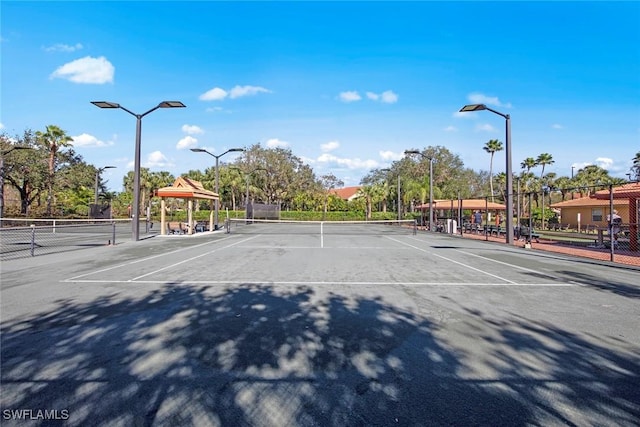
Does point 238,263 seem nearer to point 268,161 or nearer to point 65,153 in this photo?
point 65,153

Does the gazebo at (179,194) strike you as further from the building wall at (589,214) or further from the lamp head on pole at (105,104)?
the building wall at (589,214)

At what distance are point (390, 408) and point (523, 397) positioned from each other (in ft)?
4.15

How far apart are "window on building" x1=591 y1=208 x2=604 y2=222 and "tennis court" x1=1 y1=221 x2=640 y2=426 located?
32519 mm

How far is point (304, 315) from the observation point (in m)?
5.65

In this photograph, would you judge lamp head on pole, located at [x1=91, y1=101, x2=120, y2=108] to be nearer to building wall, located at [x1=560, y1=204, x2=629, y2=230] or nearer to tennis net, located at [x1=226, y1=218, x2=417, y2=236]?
tennis net, located at [x1=226, y1=218, x2=417, y2=236]

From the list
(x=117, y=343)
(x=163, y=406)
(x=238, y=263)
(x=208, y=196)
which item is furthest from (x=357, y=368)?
(x=208, y=196)

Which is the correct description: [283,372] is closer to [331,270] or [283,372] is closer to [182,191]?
[331,270]

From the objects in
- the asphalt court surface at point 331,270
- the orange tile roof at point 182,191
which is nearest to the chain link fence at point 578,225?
the asphalt court surface at point 331,270

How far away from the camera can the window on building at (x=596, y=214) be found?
34281mm

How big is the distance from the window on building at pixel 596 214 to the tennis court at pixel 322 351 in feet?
107

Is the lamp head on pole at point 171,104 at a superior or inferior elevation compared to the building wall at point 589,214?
superior

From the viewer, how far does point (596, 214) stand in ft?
114

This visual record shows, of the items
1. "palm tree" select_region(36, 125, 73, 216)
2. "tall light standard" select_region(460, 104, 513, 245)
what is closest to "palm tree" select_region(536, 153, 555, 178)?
"tall light standard" select_region(460, 104, 513, 245)

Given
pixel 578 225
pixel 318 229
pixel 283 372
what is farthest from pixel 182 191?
pixel 578 225
